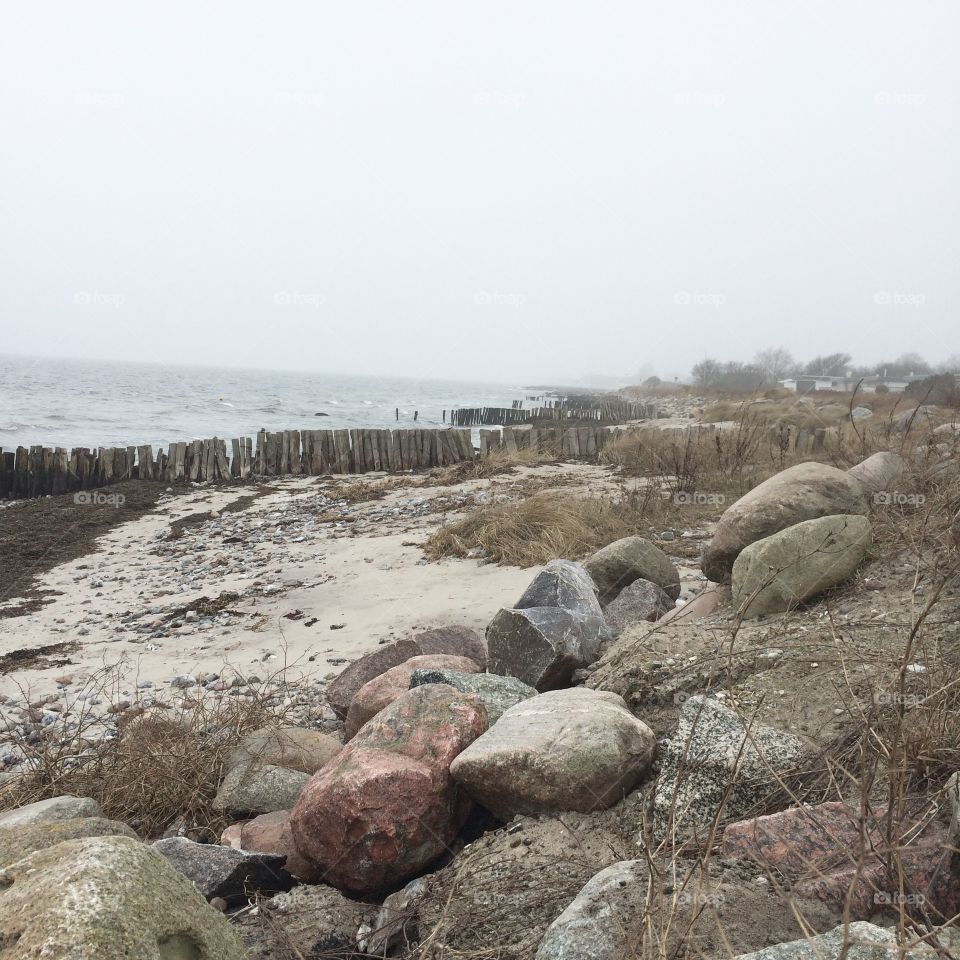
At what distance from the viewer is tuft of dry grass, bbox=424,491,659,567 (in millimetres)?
6773

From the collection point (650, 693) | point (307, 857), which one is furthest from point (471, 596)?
point (307, 857)

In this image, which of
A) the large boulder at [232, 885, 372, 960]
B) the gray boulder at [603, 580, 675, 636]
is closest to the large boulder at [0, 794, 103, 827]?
the large boulder at [232, 885, 372, 960]

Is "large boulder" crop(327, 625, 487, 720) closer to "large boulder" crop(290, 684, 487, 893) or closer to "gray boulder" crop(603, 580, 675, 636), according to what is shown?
"gray boulder" crop(603, 580, 675, 636)

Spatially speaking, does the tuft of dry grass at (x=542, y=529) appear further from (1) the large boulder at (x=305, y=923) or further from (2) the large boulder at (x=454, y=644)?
(1) the large boulder at (x=305, y=923)

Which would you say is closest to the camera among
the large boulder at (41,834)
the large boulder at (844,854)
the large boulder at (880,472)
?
the large boulder at (844,854)

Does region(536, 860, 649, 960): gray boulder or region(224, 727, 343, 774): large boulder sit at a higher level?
region(536, 860, 649, 960): gray boulder

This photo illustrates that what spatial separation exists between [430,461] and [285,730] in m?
12.7

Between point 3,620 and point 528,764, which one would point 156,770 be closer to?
point 528,764

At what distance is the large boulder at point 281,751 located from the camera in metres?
3.12

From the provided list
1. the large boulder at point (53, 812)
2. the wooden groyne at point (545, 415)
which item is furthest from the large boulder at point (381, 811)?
the wooden groyne at point (545, 415)

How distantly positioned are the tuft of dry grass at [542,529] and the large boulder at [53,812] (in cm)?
452

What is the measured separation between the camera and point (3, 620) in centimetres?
661

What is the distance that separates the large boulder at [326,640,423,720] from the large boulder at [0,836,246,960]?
2317 mm

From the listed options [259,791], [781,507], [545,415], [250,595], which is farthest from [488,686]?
[545,415]
